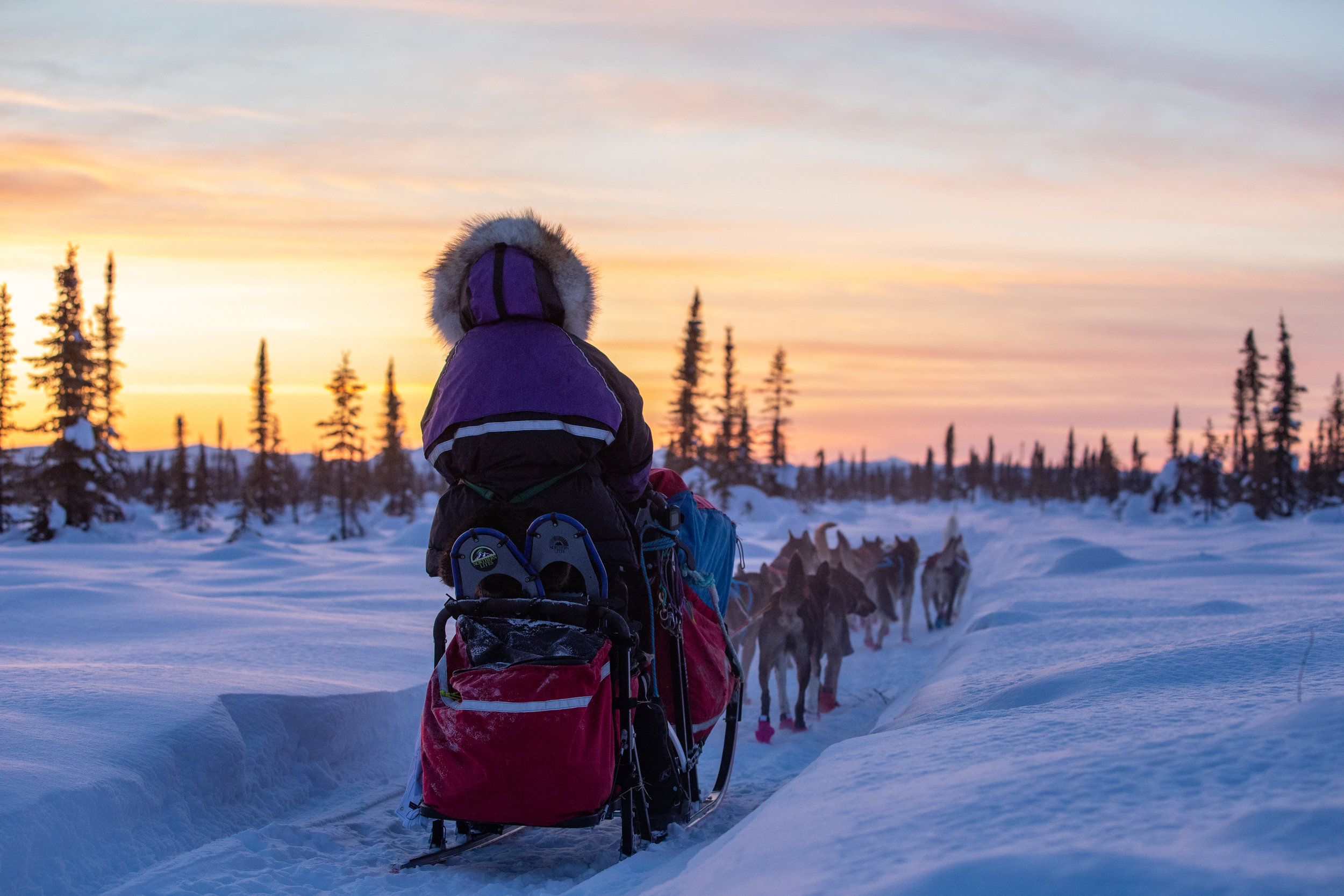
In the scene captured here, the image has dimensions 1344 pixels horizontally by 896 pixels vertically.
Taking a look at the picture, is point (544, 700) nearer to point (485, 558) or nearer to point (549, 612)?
point (549, 612)

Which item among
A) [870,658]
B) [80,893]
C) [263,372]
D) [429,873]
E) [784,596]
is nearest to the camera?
[80,893]

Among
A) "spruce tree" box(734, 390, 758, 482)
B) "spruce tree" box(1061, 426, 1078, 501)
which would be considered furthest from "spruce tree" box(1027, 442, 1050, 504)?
"spruce tree" box(734, 390, 758, 482)

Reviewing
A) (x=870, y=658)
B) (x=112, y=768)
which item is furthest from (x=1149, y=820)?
(x=870, y=658)

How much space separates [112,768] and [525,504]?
2.00m

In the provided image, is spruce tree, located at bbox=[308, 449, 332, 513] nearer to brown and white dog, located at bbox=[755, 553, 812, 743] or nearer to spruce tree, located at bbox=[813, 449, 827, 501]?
spruce tree, located at bbox=[813, 449, 827, 501]

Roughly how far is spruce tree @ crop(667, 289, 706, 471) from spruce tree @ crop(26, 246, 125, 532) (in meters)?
22.1

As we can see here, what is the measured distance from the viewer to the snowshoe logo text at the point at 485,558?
3262 millimetres

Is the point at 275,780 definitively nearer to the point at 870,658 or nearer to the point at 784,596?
the point at 784,596

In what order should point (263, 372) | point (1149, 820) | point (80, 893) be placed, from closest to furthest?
point (1149, 820)
point (80, 893)
point (263, 372)

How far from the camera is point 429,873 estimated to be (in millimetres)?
3334

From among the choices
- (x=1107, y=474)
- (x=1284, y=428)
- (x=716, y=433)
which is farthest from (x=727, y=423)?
(x=1107, y=474)

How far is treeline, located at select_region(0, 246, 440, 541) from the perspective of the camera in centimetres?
3231

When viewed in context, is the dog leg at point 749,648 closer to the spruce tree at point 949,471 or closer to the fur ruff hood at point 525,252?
the fur ruff hood at point 525,252

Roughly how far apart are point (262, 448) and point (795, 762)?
47.0m
